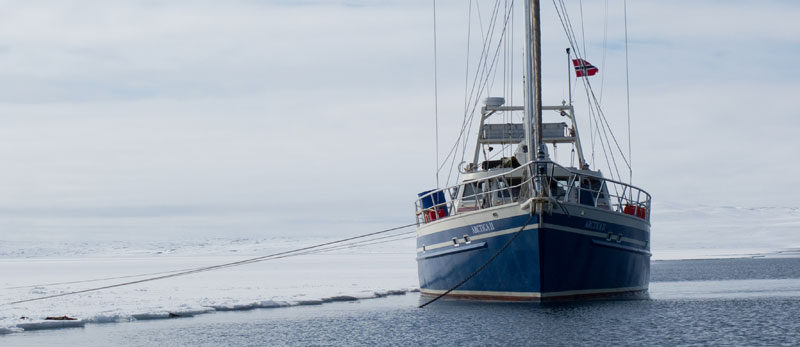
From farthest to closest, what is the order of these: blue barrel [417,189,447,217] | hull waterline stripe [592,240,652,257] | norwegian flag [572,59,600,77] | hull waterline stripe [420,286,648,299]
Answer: norwegian flag [572,59,600,77]
blue barrel [417,189,447,217]
hull waterline stripe [592,240,652,257]
hull waterline stripe [420,286,648,299]

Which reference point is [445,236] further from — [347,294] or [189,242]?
[189,242]

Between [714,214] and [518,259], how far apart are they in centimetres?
14802

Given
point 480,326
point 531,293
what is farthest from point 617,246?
point 480,326

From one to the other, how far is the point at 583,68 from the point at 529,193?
10.7 m

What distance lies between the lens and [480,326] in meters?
23.9

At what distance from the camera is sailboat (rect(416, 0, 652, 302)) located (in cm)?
2827

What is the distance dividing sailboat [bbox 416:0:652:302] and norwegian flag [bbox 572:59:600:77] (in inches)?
188

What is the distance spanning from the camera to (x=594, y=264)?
97.1 feet

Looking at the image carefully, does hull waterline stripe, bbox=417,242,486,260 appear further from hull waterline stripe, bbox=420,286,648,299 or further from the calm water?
the calm water

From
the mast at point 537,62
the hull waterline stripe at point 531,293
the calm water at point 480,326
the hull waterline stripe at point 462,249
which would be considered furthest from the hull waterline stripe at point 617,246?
the mast at point 537,62

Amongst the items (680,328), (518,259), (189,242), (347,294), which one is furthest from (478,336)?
(189,242)

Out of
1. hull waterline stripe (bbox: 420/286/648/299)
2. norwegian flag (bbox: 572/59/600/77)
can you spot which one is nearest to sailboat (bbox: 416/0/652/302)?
hull waterline stripe (bbox: 420/286/648/299)

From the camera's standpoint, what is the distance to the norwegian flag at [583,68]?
3781cm

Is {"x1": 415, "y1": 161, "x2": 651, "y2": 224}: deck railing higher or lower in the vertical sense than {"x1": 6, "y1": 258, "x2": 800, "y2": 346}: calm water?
higher
